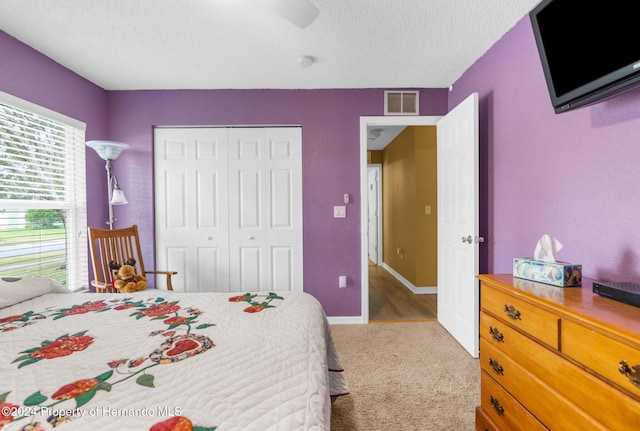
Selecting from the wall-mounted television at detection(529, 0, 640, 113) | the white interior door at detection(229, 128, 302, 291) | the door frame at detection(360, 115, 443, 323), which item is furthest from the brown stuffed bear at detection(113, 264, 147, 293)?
the wall-mounted television at detection(529, 0, 640, 113)

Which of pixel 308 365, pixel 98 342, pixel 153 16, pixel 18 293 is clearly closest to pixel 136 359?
pixel 98 342

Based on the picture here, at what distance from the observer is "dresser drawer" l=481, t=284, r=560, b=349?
1069mm

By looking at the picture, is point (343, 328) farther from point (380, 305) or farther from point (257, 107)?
point (257, 107)

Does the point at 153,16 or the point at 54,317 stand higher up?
the point at 153,16

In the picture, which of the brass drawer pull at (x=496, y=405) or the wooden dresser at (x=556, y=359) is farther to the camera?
the brass drawer pull at (x=496, y=405)

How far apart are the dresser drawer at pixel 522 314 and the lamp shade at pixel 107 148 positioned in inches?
121

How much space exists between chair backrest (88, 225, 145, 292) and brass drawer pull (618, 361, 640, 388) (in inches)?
118

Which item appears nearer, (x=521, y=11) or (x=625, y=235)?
(x=625, y=235)

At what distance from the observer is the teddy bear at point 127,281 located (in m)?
2.24

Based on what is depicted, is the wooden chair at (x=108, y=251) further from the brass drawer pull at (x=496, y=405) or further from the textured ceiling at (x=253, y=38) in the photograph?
the brass drawer pull at (x=496, y=405)

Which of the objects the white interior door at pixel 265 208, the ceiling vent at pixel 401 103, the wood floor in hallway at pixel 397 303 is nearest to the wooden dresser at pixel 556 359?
the wood floor in hallway at pixel 397 303

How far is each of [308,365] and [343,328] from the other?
6.71 ft

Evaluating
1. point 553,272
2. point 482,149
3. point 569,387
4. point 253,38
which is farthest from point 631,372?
point 253,38

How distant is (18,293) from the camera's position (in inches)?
60.6
